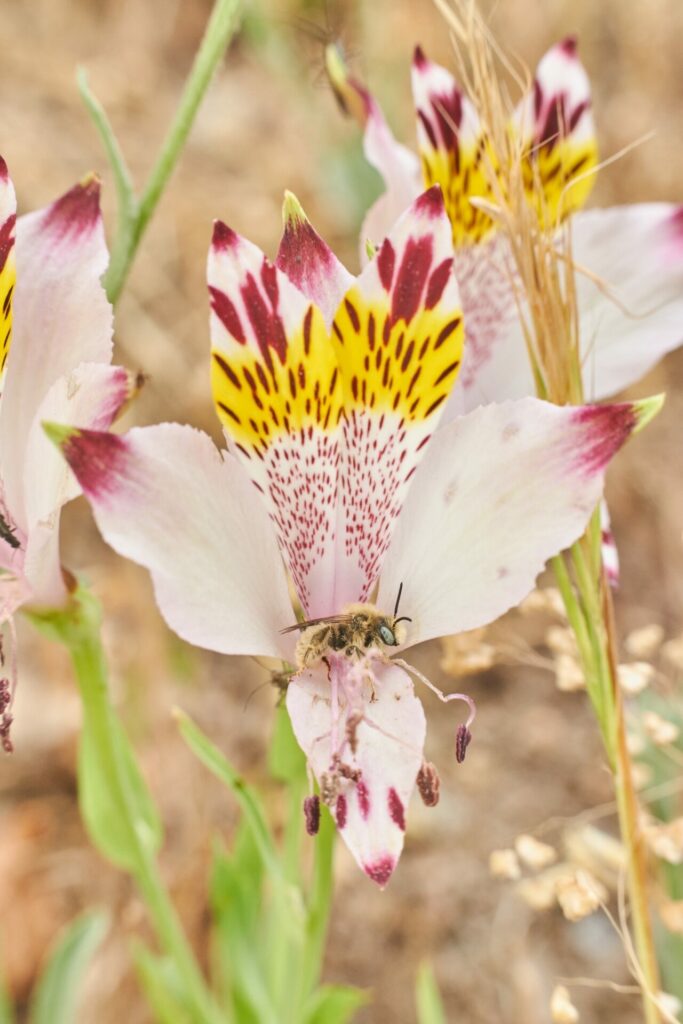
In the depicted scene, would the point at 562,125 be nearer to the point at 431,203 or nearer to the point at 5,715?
the point at 431,203

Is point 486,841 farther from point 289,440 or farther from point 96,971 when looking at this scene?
point 289,440

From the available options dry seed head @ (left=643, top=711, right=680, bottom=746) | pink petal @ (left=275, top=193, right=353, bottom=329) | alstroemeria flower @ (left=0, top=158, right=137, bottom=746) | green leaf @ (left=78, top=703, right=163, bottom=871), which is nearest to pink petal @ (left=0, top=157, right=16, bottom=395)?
alstroemeria flower @ (left=0, top=158, right=137, bottom=746)

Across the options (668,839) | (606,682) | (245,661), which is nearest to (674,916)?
(668,839)

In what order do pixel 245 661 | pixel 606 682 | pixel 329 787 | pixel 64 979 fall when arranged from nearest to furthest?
pixel 329 787 → pixel 606 682 → pixel 64 979 → pixel 245 661

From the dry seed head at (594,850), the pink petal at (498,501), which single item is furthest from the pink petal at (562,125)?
the dry seed head at (594,850)

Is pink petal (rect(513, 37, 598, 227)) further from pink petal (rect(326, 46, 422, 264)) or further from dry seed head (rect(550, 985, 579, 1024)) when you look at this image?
dry seed head (rect(550, 985, 579, 1024))
